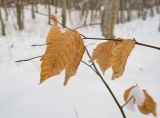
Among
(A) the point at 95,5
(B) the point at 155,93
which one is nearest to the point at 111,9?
(B) the point at 155,93

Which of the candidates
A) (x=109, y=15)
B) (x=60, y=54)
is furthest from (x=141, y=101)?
(x=109, y=15)

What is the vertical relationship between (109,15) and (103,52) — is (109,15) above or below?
below

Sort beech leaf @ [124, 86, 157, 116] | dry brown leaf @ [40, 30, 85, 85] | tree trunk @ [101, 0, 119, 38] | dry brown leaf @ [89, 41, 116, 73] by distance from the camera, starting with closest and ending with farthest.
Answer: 1. dry brown leaf @ [40, 30, 85, 85]
2. dry brown leaf @ [89, 41, 116, 73]
3. beech leaf @ [124, 86, 157, 116]
4. tree trunk @ [101, 0, 119, 38]

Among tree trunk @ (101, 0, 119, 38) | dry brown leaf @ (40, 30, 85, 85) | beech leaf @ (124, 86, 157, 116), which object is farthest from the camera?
tree trunk @ (101, 0, 119, 38)

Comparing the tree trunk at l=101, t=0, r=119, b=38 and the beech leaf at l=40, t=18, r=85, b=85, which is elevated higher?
the beech leaf at l=40, t=18, r=85, b=85

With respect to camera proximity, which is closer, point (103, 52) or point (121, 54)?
point (121, 54)

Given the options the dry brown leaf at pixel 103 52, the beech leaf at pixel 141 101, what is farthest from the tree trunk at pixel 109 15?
the dry brown leaf at pixel 103 52

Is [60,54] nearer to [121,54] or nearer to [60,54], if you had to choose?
[60,54]

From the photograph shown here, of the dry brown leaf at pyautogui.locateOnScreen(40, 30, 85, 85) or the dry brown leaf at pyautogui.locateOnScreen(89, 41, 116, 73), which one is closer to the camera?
the dry brown leaf at pyautogui.locateOnScreen(40, 30, 85, 85)

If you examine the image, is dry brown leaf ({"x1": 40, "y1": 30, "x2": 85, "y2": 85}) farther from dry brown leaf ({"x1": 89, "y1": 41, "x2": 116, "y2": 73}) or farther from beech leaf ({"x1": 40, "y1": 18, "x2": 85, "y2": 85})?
dry brown leaf ({"x1": 89, "y1": 41, "x2": 116, "y2": 73})

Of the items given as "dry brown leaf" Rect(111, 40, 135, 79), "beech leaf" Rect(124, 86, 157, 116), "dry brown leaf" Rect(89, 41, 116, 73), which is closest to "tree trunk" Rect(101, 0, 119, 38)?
"beech leaf" Rect(124, 86, 157, 116)
